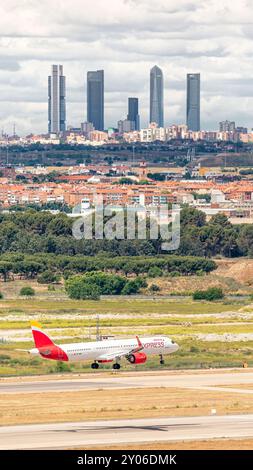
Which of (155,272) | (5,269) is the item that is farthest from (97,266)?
(5,269)

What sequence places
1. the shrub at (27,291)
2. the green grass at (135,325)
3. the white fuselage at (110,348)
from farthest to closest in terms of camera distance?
the shrub at (27,291) < the green grass at (135,325) < the white fuselage at (110,348)

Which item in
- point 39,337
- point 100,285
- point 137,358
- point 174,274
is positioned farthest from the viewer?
point 174,274

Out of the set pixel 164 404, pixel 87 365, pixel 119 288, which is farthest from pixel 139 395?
pixel 119 288

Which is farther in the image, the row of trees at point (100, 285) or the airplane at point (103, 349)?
the row of trees at point (100, 285)

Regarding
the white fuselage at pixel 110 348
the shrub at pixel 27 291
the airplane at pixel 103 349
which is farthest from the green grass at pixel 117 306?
the airplane at pixel 103 349

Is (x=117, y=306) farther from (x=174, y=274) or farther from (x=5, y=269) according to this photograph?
(x=174, y=274)

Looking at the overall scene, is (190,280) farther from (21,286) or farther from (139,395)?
(139,395)

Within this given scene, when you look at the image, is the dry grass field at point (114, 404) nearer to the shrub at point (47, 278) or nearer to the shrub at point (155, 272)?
the shrub at point (47, 278)
